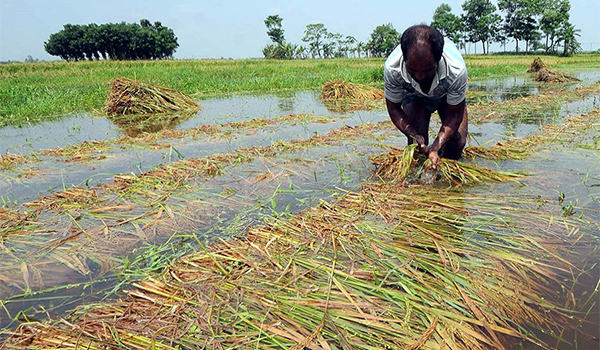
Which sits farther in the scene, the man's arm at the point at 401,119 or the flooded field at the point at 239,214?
the man's arm at the point at 401,119

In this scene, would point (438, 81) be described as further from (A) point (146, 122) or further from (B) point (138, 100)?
(B) point (138, 100)

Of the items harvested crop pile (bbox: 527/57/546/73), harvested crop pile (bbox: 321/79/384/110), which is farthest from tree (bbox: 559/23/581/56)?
harvested crop pile (bbox: 321/79/384/110)

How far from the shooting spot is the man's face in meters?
2.57

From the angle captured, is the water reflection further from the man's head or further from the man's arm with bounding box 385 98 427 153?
the man's head

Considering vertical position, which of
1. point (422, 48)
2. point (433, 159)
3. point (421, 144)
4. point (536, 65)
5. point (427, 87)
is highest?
point (536, 65)

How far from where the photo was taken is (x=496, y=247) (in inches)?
81.0

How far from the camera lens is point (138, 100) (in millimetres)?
8359

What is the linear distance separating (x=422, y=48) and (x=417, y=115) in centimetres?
114

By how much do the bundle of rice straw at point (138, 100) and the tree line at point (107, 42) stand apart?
55.6m

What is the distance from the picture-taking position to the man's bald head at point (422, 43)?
2559mm

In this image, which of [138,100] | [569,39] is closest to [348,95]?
[138,100]

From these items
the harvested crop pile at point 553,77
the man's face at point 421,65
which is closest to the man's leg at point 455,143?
the man's face at point 421,65

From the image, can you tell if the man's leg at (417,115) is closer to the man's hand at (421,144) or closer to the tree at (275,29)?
the man's hand at (421,144)

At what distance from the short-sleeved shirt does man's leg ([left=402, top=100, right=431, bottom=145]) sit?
12 cm
